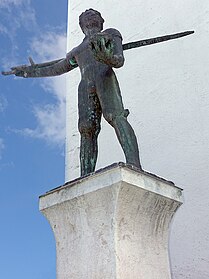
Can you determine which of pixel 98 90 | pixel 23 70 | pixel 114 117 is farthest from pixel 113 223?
pixel 23 70

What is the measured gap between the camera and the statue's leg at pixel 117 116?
2209 millimetres

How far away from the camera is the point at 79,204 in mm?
2135

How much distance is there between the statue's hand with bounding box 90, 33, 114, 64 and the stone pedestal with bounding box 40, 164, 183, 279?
52cm

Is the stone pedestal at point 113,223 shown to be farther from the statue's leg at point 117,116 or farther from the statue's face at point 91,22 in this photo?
the statue's face at point 91,22

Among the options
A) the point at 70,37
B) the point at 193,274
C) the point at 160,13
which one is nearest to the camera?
the point at 193,274

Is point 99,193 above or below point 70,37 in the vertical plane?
below

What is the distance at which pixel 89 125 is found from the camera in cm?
238

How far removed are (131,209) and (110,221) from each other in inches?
4.4

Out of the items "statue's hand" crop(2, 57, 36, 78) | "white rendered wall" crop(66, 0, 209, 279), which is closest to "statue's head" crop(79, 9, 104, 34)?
"statue's hand" crop(2, 57, 36, 78)

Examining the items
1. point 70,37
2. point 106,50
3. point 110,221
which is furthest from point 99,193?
point 70,37

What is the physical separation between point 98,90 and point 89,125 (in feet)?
0.59

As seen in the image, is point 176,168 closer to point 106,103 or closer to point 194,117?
point 194,117

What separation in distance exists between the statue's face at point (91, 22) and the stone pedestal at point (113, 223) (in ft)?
2.80

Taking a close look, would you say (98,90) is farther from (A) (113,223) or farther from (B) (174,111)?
(B) (174,111)
